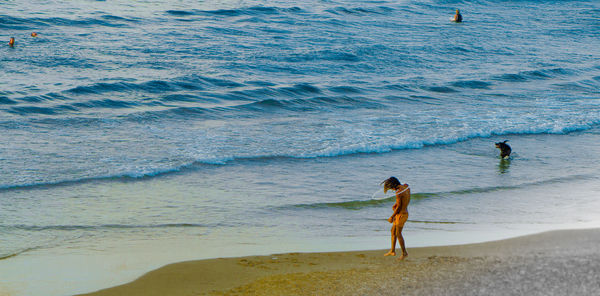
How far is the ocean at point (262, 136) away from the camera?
9.38m

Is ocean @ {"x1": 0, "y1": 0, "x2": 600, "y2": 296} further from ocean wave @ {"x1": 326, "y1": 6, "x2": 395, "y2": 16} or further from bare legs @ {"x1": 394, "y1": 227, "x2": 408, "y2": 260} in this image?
ocean wave @ {"x1": 326, "y1": 6, "x2": 395, "y2": 16}

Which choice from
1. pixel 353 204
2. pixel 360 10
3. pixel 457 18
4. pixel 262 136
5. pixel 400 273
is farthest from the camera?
pixel 360 10

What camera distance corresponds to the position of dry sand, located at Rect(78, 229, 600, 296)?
7.42 metres

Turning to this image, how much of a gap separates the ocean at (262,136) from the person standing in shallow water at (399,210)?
647 mm

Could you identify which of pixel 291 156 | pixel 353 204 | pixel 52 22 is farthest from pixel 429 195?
pixel 52 22

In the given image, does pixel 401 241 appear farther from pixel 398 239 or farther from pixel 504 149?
pixel 504 149

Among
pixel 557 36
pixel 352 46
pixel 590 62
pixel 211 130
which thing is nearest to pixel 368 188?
pixel 211 130

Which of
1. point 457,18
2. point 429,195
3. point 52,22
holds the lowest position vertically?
point 429,195

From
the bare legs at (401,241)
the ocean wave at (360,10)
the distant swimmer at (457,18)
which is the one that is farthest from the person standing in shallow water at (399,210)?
the distant swimmer at (457,18)

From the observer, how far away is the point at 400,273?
26.0ft

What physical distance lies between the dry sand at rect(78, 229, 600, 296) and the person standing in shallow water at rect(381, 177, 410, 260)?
21cm

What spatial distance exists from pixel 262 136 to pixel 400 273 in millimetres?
7999

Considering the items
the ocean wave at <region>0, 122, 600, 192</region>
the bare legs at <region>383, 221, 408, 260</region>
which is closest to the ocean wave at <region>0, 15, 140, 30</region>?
the ocean wave at <region>0, 122, 600, 192</region>

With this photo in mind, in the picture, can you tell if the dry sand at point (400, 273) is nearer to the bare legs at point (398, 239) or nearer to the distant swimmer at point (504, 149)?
the bare legs at point (398, 239)
